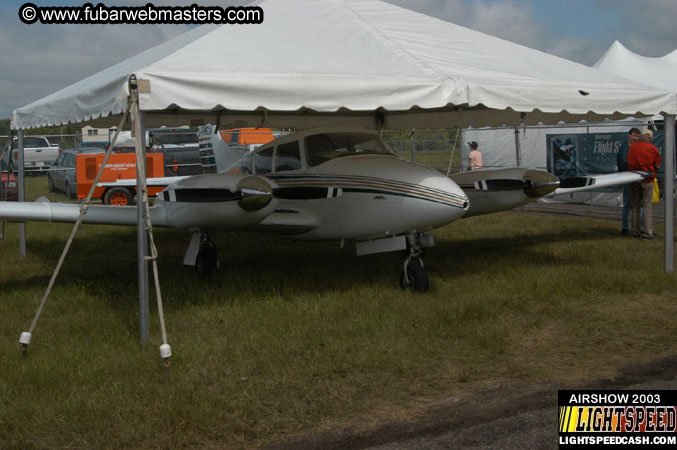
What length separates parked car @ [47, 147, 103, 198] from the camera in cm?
2369

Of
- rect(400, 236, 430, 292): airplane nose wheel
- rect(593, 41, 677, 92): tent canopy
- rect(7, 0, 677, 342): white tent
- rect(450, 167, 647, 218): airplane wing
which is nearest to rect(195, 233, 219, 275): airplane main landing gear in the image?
rect(7, 0, 677, 342): white tent

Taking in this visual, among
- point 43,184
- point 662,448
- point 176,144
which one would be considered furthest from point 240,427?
point 43,184

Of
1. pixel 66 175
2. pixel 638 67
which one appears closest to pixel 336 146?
pixel 66 175

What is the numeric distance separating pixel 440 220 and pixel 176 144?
20.5m

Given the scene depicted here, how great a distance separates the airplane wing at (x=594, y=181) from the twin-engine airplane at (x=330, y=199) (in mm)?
1285

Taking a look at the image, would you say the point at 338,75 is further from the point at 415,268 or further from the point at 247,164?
the point at 247,164

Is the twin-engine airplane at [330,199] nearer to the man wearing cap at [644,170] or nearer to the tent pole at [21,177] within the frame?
the tent pole at [21,177]

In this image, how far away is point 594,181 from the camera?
1134 centimetres

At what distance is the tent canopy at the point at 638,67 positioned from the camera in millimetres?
22875

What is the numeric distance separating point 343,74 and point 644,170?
788 centimetres

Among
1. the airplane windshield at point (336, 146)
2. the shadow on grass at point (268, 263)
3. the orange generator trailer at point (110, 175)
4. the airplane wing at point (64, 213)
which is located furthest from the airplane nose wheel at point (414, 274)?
the orange generator trailer at point (110, 175)

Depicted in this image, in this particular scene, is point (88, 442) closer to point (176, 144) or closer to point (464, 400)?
point (464, 400)

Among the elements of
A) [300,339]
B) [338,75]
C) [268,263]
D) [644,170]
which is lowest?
[300,339]

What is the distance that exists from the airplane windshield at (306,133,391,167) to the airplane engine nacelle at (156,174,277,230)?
1.86 metres
